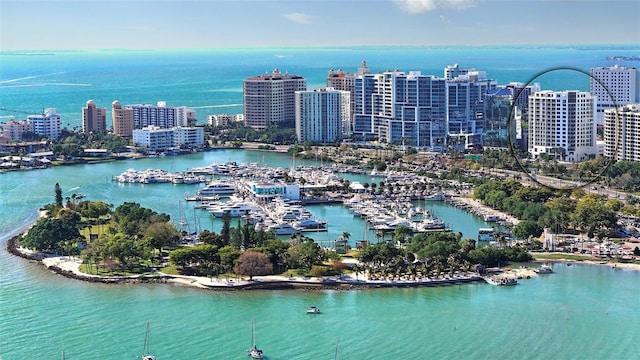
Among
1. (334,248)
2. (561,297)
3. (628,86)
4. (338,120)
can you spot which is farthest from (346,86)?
(561,297)

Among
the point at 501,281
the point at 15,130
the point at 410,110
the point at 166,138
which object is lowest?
the point at 501,281

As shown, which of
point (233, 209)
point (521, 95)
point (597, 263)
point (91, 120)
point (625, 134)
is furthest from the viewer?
point (91, 120)

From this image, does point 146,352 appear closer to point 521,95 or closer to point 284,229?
point 284,229

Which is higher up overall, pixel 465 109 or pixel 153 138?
pixel 465 109

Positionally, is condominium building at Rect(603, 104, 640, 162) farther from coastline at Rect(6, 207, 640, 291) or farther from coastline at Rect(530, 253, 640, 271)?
coastline at Rect(6, 207, 640, 291)

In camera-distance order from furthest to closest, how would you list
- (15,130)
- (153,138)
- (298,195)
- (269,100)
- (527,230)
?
1. (269,100)
2. (15,130)
3. (153,138)
4. (298,195)
5. (527,230)

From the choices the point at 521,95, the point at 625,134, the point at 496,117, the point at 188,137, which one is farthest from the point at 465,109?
the point at 188,137

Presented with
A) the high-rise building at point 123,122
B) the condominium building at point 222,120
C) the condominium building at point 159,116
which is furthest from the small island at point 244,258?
the condominium building at point 222,120

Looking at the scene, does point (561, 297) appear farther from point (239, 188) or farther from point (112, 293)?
point (239, 188)

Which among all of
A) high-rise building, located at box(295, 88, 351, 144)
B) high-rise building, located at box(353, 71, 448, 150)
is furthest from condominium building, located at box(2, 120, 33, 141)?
high-rise building, located at box(353, 71, 448, 150)
